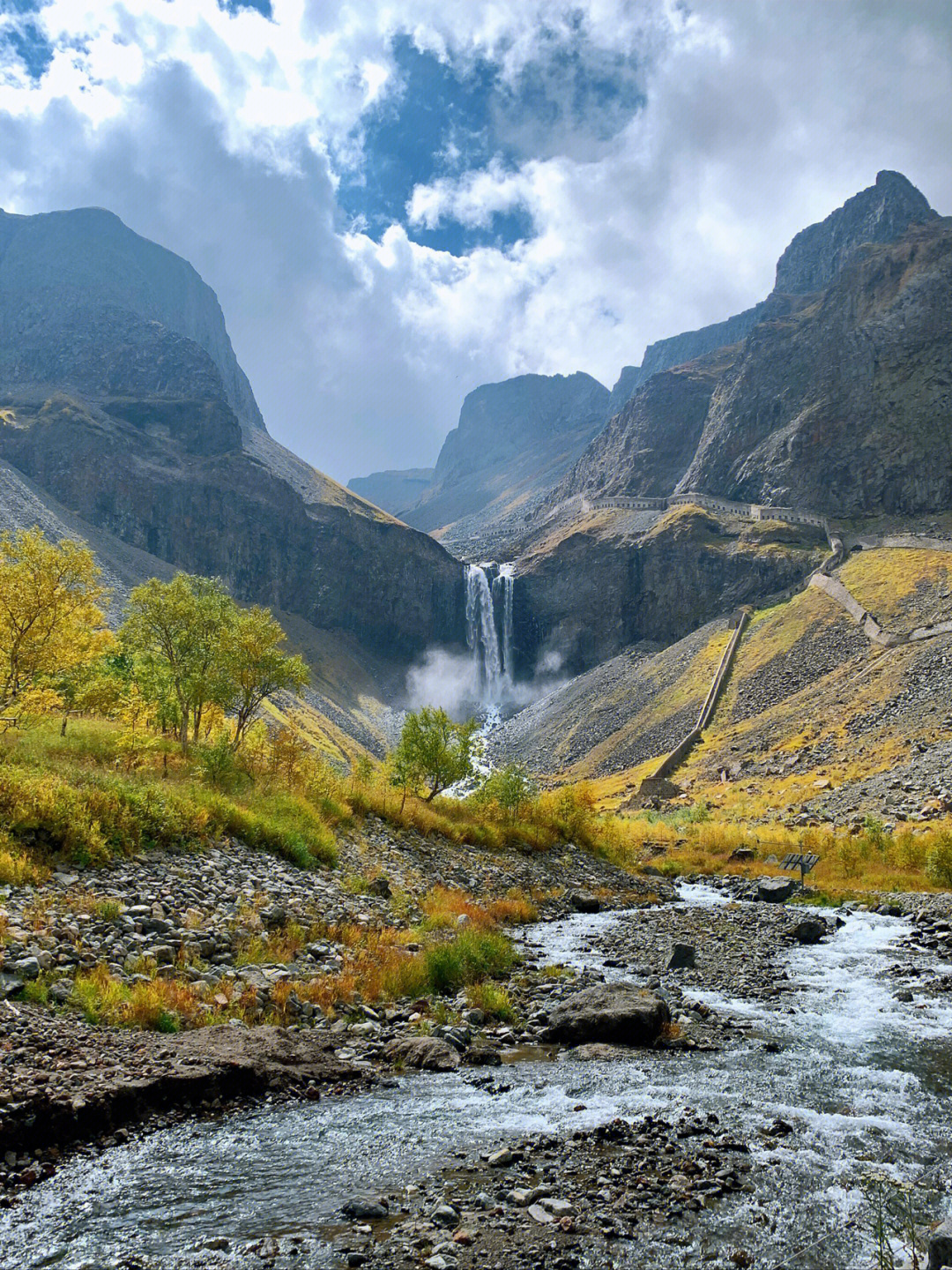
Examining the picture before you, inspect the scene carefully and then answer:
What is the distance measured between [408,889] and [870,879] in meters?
22.0

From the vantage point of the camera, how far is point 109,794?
18.5 m

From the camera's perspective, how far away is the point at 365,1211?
290 inches

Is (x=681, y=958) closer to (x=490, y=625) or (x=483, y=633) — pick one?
(x=483, y=633)

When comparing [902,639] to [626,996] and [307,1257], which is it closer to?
[626,996]

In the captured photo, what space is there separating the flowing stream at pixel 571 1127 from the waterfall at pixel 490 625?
12738cm

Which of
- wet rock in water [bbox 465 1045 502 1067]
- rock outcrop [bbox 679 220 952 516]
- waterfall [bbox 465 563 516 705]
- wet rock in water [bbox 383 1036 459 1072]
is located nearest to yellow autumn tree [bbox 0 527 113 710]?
wet rock in water [bbox 383 1036 459 1072]

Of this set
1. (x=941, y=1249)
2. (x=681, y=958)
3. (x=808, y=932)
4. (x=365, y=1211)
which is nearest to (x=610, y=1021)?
(x=681, y=958)

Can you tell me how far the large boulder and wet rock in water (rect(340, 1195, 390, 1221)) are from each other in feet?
22.0

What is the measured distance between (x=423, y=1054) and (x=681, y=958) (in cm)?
1007

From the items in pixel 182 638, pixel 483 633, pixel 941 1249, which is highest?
pixel 483 633

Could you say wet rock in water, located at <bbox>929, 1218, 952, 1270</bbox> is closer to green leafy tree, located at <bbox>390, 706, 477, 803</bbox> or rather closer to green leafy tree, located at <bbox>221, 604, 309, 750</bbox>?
green leafy tree, located at <bbox>221, 604, 309, 750</bbox>

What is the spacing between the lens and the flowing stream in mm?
6996

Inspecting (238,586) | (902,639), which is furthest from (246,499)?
(902,639)

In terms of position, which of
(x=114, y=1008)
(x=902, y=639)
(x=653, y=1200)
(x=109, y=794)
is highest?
(x=902, y=639)
